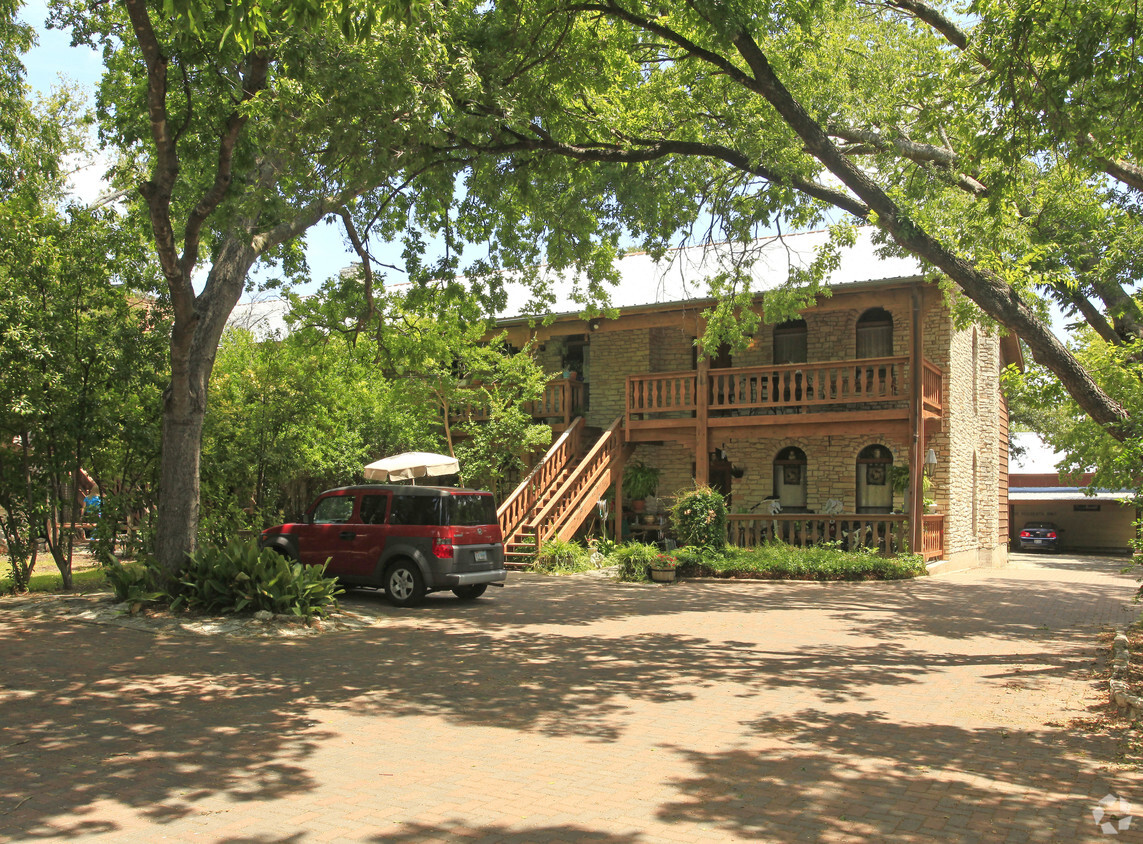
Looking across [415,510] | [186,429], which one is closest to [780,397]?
[415,510]

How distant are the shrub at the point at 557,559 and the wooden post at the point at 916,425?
6.87m

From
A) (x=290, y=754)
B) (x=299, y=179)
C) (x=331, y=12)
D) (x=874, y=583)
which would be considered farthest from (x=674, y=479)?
(x=290, y=754)

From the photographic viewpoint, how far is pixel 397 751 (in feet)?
19.0

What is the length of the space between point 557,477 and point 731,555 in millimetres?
4635

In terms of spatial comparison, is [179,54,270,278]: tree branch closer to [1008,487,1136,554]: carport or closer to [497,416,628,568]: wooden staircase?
[497,416,628,568]: wooden staircase

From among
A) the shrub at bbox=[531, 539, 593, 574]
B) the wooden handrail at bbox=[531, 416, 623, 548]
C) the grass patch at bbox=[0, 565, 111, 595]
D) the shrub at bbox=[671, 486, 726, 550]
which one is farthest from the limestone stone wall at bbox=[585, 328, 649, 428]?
the grass patch at bbox=[0, 565, 111, 595]

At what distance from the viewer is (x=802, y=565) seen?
1694 centimetres

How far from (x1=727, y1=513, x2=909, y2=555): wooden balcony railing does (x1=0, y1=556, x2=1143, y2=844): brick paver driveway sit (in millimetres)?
6438

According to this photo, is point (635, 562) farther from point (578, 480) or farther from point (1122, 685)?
point (1122, 685)

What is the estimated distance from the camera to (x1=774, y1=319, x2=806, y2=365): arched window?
832 inches

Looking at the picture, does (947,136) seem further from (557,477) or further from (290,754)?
(290,754)

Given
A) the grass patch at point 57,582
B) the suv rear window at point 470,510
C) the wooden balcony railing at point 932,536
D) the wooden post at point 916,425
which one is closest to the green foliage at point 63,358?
the grass patch at point 57,582

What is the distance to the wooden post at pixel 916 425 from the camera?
1731cm

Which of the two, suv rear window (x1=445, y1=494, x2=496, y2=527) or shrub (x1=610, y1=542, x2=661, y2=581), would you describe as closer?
suv rear window (x1=445, y1=494, x2=496, y2=527)
